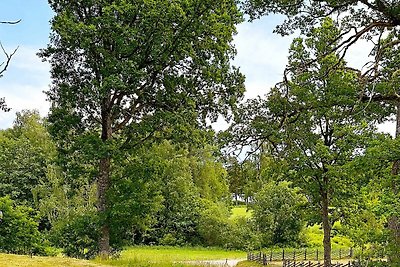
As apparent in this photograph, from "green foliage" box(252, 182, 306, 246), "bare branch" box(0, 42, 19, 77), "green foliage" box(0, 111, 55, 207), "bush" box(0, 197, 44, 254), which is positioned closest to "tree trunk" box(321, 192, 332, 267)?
"bush" box(0, 197, 44, 254)

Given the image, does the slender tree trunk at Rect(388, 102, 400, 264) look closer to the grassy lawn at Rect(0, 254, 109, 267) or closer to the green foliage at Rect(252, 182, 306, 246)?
the grassy lawn at Rect(0, 254, 109, 267)

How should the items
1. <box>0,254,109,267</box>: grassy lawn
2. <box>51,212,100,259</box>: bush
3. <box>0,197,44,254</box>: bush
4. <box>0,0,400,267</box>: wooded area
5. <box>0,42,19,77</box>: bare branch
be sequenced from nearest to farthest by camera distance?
<box>0,42,19,77</box>: bare branch < <box>0,254,109,267</box>: grassy lawn < <box>0,0,400,267</box>: wooded area < <box>51,212,100,259</box>: bush < <box>0,197,44,254</box>: bush

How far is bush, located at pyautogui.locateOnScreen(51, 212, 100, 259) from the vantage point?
47.1ft

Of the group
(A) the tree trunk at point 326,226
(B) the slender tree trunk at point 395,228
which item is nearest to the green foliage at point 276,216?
(A) the tree trunk at point 326,226

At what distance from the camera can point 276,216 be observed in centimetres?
2920

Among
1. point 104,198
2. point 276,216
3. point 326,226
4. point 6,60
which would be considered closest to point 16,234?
point 104,198

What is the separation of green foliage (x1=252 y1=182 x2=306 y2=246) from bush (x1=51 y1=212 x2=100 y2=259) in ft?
50.4

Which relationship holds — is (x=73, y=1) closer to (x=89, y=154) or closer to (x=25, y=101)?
(x=89, y=154)

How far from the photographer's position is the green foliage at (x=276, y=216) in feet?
93.2

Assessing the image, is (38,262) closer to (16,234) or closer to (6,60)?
(16,234)

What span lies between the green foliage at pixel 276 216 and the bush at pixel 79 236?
15360mm

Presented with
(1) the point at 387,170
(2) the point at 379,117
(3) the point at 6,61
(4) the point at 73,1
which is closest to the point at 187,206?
(4) the point at 73,1

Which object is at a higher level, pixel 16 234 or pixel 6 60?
pixel 6 60

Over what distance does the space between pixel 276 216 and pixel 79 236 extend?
55.4 ft
